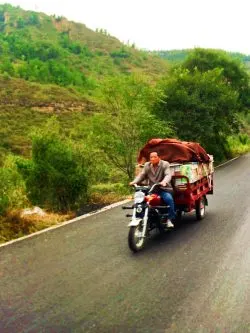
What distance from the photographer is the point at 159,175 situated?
32.8 feet

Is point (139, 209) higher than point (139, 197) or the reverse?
the reverse

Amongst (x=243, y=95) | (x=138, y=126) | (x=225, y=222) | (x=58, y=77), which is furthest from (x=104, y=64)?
(x=225, y=222)

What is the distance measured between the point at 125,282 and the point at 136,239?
2062mm

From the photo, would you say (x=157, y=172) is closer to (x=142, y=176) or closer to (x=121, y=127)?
(x=142, y=176)

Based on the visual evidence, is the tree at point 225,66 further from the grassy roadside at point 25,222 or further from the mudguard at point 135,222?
the mudguard at point 135,222

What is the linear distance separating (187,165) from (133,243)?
321 cm

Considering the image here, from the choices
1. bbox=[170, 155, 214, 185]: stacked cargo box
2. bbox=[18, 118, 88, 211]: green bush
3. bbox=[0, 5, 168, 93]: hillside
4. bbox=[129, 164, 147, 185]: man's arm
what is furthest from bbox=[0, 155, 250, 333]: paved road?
bbox=[0, 5, 168, 93]: hillside

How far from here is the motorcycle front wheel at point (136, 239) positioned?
8414 mm

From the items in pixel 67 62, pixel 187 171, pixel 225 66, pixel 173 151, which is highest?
pixel 67 62

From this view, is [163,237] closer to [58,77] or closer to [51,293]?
[51,293]

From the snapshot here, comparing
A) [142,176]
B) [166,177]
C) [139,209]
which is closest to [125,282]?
→ [139,209]

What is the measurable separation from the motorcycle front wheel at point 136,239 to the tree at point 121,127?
1376cm

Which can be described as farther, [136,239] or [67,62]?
[67,62]

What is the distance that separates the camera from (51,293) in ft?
20.7
